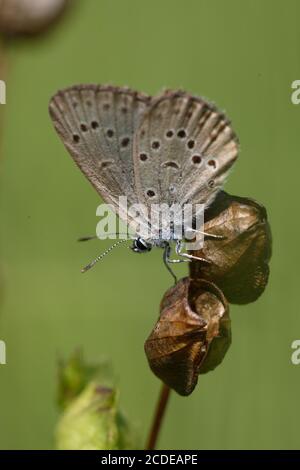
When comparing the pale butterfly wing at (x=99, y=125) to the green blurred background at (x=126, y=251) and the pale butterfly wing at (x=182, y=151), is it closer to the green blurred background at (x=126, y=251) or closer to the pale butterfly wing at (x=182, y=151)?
the pale butterfly wing at (x=182, y=151)

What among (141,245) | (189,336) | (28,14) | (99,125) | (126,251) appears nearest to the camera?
(189,336)

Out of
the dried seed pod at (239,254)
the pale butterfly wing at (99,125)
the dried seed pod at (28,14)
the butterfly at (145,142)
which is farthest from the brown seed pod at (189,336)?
the dried seed pod at (28,14)

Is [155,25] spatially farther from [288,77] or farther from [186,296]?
[186,296]

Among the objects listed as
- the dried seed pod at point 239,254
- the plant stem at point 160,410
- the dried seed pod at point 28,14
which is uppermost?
the dried seed pod at point 28,14

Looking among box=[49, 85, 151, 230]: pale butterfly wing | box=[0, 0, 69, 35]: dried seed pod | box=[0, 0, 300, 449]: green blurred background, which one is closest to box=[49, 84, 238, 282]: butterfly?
box=[49, 85, 151, 230]: pale butterfly wing

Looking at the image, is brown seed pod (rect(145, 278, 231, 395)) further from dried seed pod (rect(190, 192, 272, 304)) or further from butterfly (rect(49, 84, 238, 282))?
butterfly (rect(49, 84, 238, 282))

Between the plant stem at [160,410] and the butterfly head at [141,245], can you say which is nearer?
the plant stem at [160,410]

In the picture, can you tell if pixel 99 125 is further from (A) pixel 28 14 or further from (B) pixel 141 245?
(A) pixel 28 14

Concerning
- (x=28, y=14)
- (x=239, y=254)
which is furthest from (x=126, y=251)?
(x=239, y=254)
